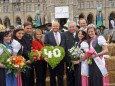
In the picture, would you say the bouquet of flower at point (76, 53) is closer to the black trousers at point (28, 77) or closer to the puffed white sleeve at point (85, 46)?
the puffed white sleeve at point (85, 46)

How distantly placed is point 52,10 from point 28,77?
59.6m

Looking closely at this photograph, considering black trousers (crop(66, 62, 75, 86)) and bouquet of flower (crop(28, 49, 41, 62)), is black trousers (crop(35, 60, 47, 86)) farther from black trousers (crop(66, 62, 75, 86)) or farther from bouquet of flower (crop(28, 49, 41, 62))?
black trousers (crop(66, 62, 75, 86))

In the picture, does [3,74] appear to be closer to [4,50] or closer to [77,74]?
[4,50]

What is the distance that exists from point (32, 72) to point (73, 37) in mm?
1420

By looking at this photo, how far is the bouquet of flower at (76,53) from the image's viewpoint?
910cm

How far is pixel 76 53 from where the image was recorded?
914 centimetres

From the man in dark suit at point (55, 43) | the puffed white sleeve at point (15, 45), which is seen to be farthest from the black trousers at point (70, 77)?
the puffed white sleeve at point (15, 45)

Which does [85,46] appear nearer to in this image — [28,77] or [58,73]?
[58,73]

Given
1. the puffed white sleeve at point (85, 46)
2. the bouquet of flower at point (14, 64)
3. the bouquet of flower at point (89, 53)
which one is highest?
the puffed white sleeve at point (85, 46)

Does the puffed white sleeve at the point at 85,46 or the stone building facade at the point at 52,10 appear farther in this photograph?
the stone building facade at the point at 52,10

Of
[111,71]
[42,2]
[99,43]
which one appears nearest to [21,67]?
[99,43]

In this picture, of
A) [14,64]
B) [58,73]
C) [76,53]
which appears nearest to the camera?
[14,64]

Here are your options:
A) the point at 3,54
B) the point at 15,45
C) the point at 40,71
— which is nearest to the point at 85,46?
the point at 40,71

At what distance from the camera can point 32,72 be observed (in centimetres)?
1017
